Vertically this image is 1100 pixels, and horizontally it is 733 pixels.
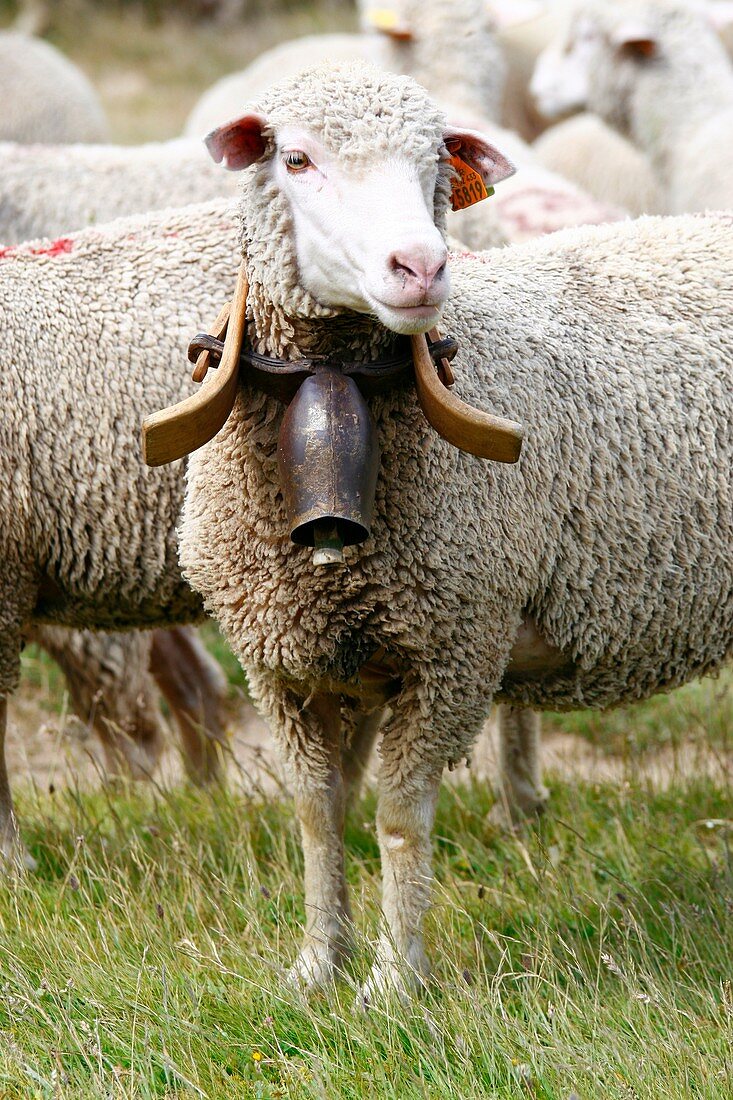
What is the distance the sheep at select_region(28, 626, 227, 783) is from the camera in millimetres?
4410

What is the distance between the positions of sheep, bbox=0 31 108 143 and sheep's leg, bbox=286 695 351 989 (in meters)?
6.54

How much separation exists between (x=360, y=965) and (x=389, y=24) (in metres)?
5.08

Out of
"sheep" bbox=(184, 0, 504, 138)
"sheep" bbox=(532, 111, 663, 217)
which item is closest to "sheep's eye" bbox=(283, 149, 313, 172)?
"sheep" bbox=(184, 0, 504, 138)

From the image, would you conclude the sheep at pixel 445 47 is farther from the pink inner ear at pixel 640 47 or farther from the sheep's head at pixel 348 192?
the sheep's head at pixel 348 192

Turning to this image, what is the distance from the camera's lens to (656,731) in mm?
4910

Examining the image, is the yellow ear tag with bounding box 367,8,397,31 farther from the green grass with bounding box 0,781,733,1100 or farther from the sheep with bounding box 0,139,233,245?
the green grass with bounding box 0,781,733,1100

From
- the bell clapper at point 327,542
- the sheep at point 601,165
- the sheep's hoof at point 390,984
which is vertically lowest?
the sheep's hoof at point 390,984

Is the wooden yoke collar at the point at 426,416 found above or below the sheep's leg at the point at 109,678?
above

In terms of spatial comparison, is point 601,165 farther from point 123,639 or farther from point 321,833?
point 321,833

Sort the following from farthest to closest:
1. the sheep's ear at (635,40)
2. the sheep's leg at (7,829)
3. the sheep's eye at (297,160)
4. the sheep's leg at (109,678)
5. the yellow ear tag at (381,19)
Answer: the yellow ear tag at (381,19) < the sheep's ear at (635,40) < the sheep's leg at (109,678) < the sheep's leg at (7,829) < the sheep's eye at (297,160)

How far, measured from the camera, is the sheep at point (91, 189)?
4773mm

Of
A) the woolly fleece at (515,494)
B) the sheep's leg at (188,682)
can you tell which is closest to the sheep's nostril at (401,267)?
the woolly fleece at (515,494)

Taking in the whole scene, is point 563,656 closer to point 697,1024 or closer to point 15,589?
point 697,1024

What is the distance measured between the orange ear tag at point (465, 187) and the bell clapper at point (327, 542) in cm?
69
